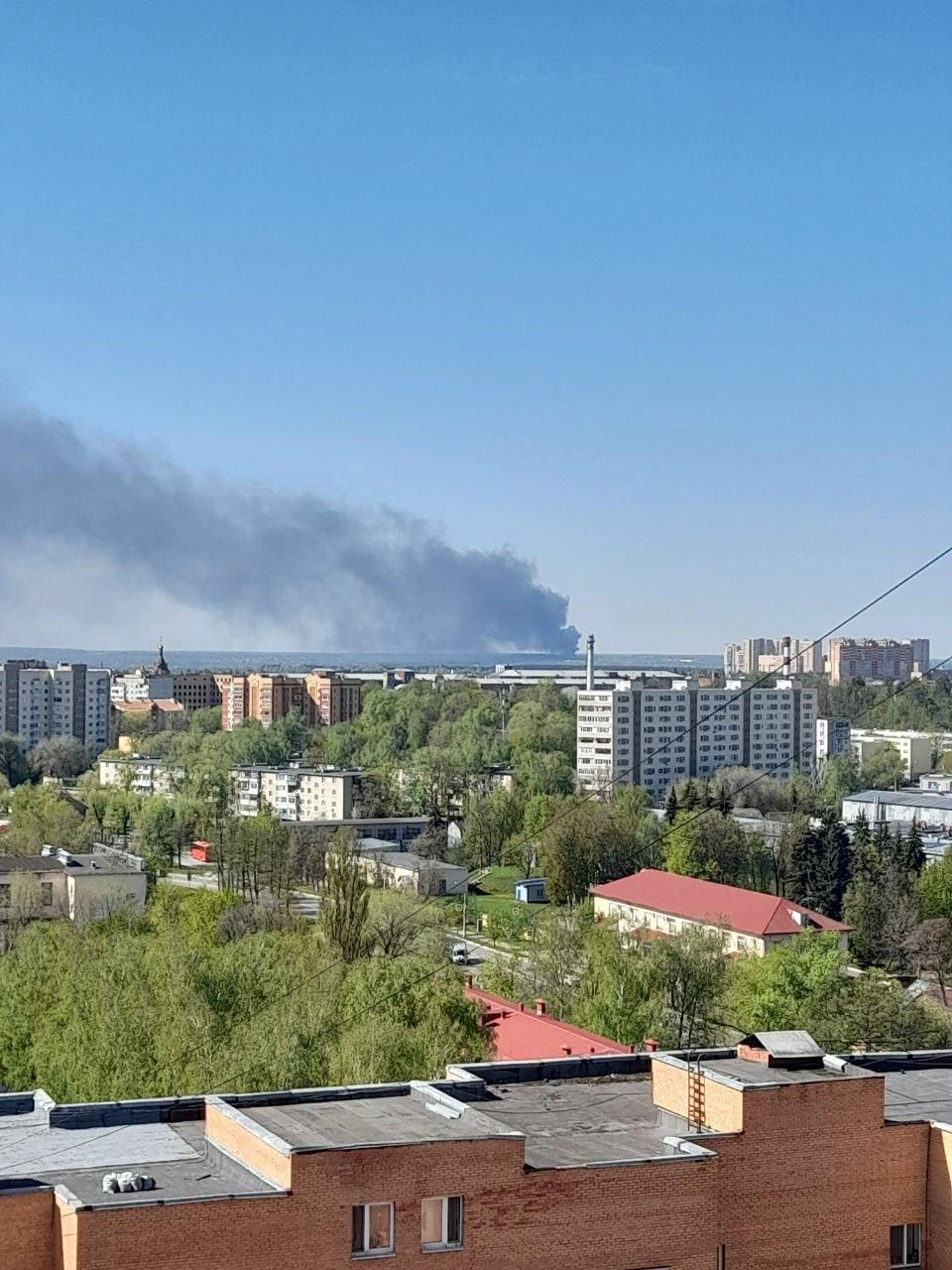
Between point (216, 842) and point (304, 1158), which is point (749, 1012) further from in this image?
point (216, 842)

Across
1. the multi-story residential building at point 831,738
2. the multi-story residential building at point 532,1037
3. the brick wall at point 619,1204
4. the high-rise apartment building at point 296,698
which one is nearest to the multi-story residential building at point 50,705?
the high-rise apartment building at point 296,698

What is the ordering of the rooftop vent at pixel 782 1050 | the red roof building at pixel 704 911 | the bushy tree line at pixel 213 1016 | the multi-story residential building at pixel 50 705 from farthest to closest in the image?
the multi-story residential building at pixel 50 705 < the red roof building at pixel 704 911 < the bushy tree line at pixel 213 1016 < the rooftop vent at pixel 782 1050

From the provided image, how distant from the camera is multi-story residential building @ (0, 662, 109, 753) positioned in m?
93.1

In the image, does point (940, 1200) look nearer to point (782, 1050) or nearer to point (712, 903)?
point (782, 1050)

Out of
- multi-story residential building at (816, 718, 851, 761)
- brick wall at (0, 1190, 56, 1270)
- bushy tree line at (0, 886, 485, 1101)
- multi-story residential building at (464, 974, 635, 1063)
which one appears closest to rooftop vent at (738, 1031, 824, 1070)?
brick wall at (0, 1190, 56, 1270)

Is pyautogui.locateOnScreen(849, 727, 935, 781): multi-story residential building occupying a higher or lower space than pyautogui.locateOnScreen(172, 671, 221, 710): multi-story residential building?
lower

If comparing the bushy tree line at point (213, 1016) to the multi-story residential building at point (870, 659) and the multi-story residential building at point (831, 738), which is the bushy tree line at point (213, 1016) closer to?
the multi-story residential building at point (831, 738)

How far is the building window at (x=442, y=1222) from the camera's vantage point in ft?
22.3

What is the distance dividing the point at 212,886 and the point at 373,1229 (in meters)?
35.9

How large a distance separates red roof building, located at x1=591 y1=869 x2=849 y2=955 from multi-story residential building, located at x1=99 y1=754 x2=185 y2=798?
3085 centimetres

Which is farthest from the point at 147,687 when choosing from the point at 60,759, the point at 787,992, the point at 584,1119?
the point at 584,1119

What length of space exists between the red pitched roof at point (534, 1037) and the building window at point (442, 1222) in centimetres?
894

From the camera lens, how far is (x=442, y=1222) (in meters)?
6.83

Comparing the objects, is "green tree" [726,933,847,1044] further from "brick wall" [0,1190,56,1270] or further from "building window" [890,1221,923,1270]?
"brick wall" [0,1190,56,1270]
